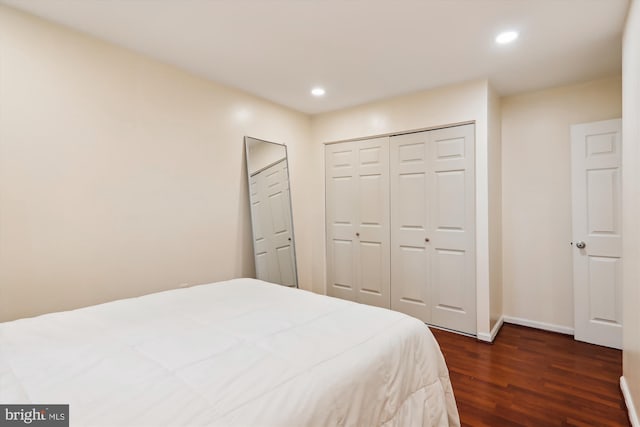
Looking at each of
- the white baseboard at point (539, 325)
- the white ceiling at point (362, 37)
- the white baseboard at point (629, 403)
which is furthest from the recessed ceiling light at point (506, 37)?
the white baseboard at point (539, 325)

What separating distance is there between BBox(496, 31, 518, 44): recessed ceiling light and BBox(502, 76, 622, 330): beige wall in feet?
4.36

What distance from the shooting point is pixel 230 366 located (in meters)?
1.16

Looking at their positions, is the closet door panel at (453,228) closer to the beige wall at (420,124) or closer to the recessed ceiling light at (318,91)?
the beige wall at (420,124)

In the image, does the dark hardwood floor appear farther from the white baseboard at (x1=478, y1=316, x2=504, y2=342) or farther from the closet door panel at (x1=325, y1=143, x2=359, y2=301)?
the closet door panel at (x1=325, y1=143, x2=359, y2=301)

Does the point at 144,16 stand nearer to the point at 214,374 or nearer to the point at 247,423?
the point at 214,374

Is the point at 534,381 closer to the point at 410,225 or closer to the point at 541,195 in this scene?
the point at 410,225

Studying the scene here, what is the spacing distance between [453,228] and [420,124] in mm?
1123

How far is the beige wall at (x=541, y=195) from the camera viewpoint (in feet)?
10.4

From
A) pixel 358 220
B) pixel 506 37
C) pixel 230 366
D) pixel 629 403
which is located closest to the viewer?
pixel 230 366

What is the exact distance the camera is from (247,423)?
893 millimetres

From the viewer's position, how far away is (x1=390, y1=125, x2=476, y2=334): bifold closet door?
3.15 metres

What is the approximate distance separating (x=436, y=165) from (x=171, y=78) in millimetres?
2605

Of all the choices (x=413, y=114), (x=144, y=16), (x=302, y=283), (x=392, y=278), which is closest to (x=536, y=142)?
(x=413, y=114)

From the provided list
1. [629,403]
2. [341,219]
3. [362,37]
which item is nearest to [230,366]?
[362,37]
